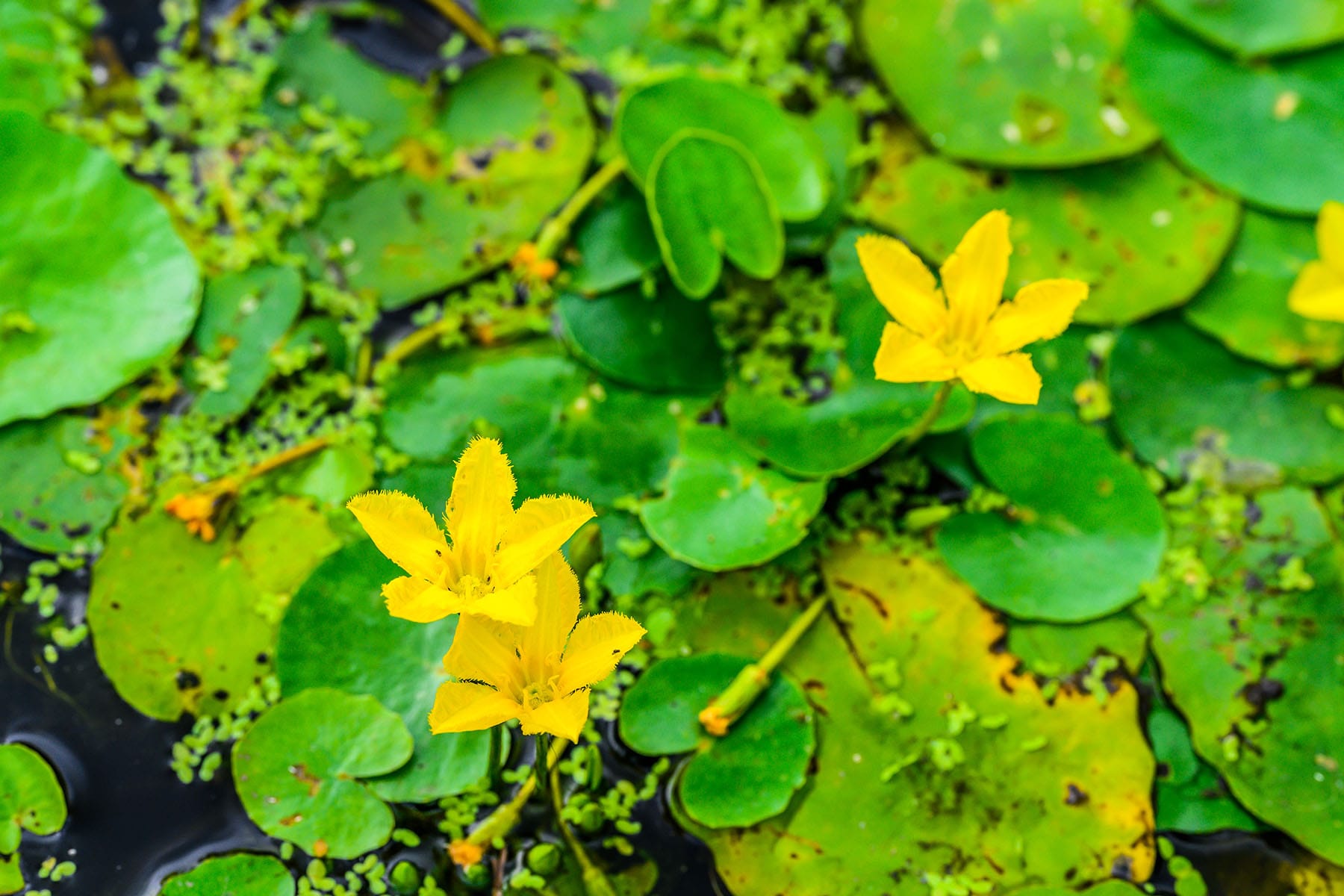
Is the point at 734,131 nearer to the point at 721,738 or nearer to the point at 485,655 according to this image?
the point at 721,738

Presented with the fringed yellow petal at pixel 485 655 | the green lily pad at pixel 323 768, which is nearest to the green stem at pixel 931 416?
the fringed yellow petal at pixel 485 655

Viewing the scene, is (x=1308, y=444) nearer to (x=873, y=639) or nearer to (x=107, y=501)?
(x=873, y=639)

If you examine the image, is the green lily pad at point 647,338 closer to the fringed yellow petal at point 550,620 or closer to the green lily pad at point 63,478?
the fringed yellow petal at point 550,620

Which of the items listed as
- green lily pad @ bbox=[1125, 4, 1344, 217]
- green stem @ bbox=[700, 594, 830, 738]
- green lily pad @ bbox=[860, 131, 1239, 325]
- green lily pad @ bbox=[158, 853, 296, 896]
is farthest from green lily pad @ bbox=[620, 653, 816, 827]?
green lily pad @ bbox=[1125, 4, 1344, 217]

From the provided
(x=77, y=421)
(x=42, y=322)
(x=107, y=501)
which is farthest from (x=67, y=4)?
(x=107, y=501)

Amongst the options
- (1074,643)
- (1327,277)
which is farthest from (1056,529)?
(1327,277)
